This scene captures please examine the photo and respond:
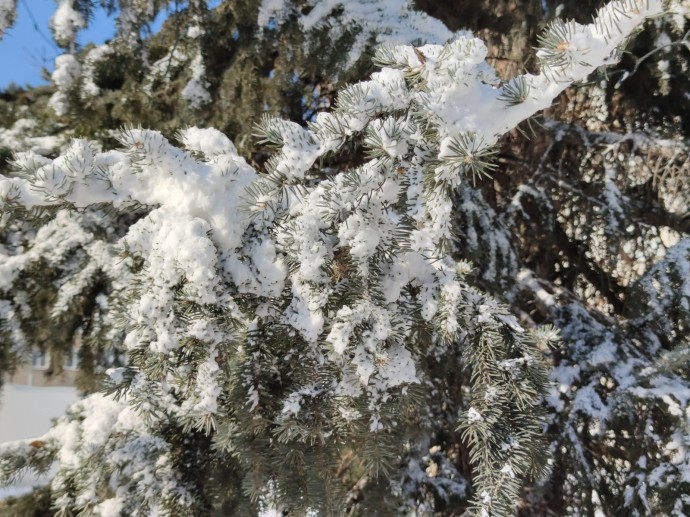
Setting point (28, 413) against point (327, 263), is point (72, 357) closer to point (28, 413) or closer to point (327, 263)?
point (327, 263)

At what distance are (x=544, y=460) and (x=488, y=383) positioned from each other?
18cm

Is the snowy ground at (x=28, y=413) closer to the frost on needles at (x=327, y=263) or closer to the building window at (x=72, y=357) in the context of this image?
the building window at (x=72, y=357)

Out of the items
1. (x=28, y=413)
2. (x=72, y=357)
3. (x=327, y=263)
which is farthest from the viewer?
(x=28, y=413)

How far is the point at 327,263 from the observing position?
0.86m

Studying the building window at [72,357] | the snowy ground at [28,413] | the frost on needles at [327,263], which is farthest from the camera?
the snowy ground at [28,413]

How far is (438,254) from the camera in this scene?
906 mm

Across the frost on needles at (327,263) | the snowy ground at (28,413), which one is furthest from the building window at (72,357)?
the snowy ground at (28,413)

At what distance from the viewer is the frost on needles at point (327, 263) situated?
2.48ft

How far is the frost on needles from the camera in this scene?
76cm

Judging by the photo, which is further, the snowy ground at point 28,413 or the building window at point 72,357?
the snowy ground at point 28,413

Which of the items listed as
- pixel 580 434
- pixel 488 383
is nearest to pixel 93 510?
pixel 488 383

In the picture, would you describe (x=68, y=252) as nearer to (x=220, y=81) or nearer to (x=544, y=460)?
(x=220, y=81)

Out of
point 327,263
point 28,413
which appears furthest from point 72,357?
point 28,413

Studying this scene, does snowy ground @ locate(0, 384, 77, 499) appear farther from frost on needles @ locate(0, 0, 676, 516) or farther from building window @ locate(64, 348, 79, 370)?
frost on needles @ locate(0, 0, 676, 516)
